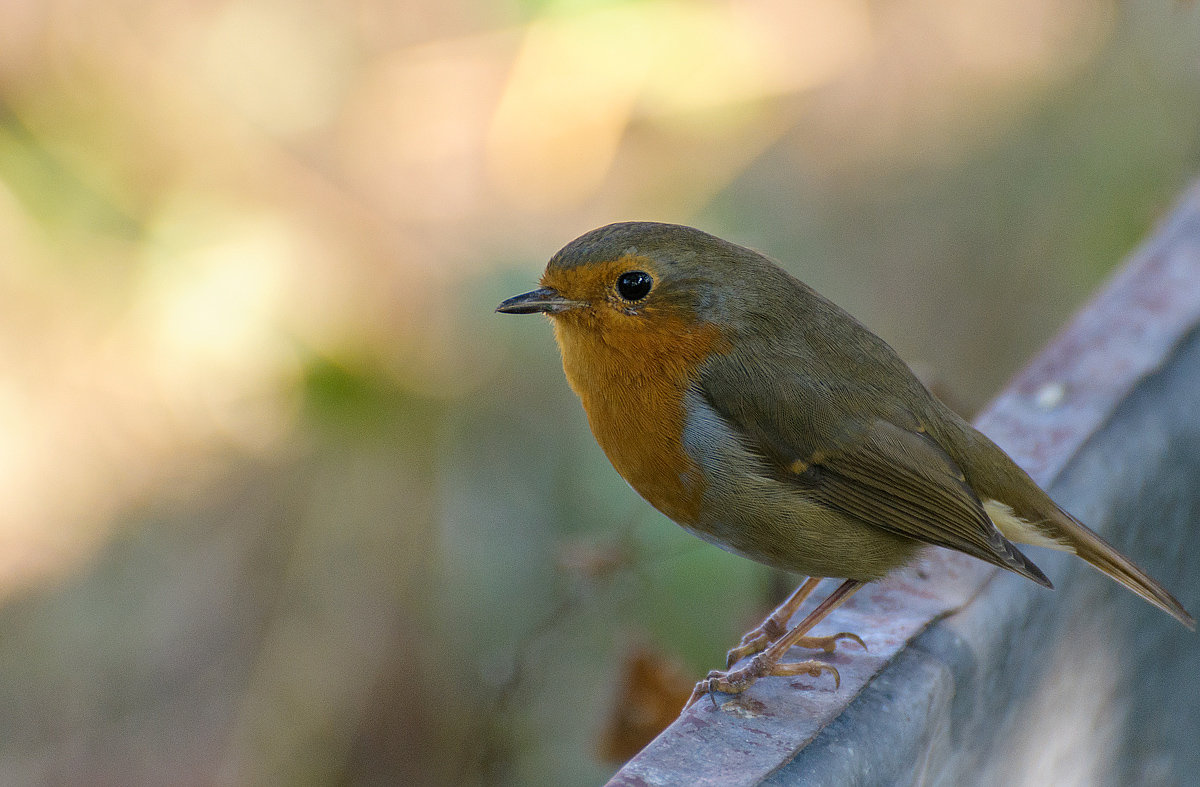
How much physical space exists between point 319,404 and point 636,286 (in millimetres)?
1788

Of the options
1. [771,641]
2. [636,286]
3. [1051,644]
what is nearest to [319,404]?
[636,286]

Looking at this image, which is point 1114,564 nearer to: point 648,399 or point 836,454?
point 836,454

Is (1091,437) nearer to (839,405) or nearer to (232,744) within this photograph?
(839,405)

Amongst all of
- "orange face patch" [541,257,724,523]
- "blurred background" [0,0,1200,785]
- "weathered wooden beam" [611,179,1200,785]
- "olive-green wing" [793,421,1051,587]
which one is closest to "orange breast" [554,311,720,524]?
"orange face patch" [541,257,724,523]

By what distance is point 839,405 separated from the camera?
2.27 m

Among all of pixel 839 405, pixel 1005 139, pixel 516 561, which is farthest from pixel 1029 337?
pixel 839 405

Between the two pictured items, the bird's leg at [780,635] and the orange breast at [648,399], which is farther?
the orange breast at [648,399]

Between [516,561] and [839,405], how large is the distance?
200 centimetres

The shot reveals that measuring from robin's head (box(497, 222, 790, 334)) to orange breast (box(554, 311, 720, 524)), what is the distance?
20 mm

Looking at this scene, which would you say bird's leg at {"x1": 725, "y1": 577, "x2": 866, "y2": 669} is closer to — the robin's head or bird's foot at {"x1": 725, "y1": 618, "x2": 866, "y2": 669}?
bird's foot at {"x1": 725, "y1": 618, "x2": 866, "y2": 669}

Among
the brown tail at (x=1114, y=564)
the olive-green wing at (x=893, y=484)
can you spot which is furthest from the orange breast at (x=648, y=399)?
the brown tail at (x=1114, y=564)

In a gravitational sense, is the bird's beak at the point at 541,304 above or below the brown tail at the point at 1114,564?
above

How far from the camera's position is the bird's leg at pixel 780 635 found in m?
2.09

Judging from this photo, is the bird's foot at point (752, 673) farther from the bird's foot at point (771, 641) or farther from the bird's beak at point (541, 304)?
the bird's beak at point (541, 304)
